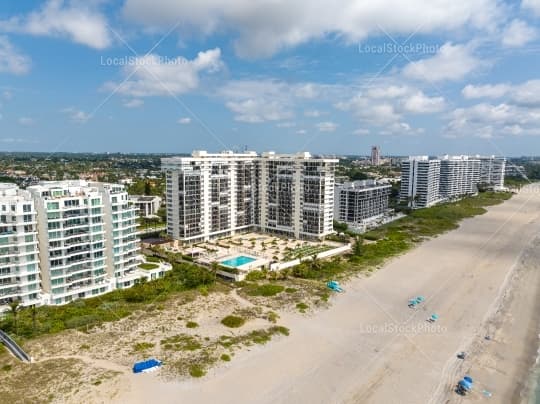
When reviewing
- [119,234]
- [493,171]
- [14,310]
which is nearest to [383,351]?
[119,234]

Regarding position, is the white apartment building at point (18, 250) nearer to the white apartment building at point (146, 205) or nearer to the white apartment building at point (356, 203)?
the white apartment building at point (146, 205)

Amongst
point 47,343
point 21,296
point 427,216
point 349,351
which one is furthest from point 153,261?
point 427,216

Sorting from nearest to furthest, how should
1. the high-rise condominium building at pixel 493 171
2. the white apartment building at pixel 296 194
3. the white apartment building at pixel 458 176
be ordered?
1. the white apartment building at pixel 296 194
2. the white apartment building at pixel 458 176
3. the high-rise condominium building at pixel 493 171

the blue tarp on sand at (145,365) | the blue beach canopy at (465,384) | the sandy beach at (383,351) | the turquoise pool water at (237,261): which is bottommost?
the sandy beach at (383,351)

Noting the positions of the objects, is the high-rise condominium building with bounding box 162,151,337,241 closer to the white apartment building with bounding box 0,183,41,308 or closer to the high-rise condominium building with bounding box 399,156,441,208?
the white apartment building with bounding box 0,183,41,308

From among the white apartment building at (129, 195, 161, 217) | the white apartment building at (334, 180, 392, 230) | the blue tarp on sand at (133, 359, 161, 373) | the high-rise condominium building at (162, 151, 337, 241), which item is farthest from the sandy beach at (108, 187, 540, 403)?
the white apartment building at (129, 195, 161, 217)

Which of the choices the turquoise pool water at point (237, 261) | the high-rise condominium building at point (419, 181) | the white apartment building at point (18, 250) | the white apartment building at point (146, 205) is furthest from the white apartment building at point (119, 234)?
the high-rise condominium building at point (419, 181)
